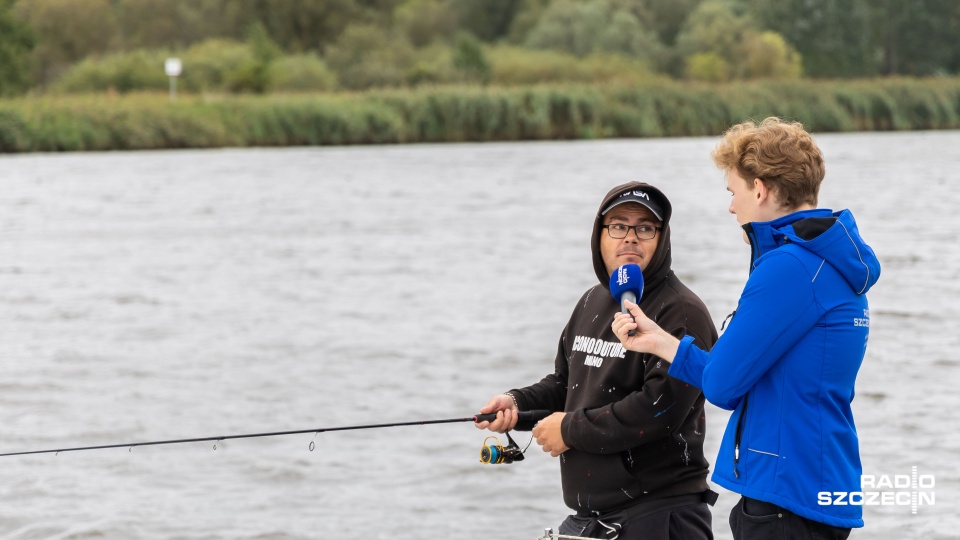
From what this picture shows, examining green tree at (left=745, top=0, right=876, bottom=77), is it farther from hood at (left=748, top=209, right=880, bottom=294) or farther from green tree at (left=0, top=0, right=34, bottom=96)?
hood at (left=748, top=209, right=880, bottom=294)

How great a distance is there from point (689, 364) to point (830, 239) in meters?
0.41

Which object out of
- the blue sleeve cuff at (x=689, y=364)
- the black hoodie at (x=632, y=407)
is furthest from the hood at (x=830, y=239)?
the black hoodie at (x=632, y=407)

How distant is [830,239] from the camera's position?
285 centimetres

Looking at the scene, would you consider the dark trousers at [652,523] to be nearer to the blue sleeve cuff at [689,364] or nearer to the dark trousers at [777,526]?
the dark trousers at [777,526]

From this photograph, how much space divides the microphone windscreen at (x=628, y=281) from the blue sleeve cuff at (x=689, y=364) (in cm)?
17

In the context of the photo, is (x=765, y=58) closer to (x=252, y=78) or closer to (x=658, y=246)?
(x=252, y=78)

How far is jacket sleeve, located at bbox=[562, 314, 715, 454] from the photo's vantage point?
3.19 metres

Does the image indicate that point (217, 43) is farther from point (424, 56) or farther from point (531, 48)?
point (531, 48)

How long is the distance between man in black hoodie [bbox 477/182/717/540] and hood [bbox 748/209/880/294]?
403mm

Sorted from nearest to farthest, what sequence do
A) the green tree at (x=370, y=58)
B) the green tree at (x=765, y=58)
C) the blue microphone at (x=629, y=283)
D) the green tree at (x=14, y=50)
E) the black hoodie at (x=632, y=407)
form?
the blue microphone at (x=629, y=283) < the black hoodie at (x=632, y=407) < the green tree at (x=14, y=50) < the green tree at (x=370, y=58) < the green tree at (x=765, y=58)

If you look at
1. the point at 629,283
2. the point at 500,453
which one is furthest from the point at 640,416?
the point at 500,453

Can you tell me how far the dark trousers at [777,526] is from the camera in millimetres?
2918

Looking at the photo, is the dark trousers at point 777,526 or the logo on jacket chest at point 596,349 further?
the logo on jacket chest at point 596,349

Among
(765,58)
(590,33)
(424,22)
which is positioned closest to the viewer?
(765,58)
